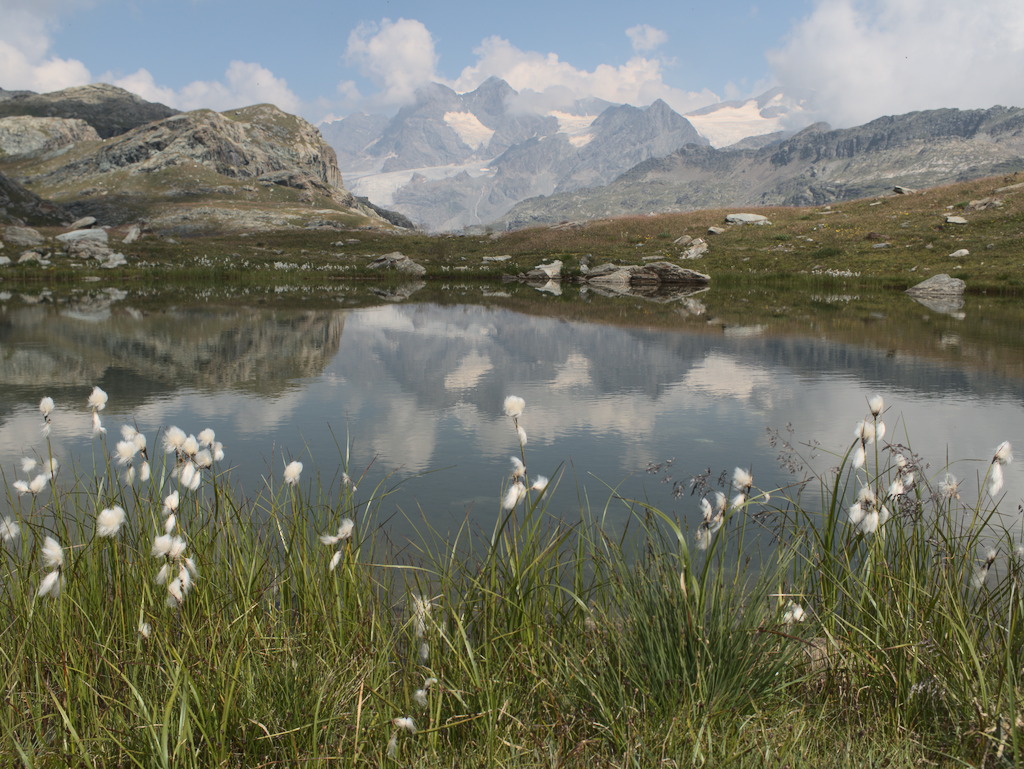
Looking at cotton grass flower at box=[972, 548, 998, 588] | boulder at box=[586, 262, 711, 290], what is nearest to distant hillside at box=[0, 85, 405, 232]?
boulder at box=[586, 262, 711, 290]

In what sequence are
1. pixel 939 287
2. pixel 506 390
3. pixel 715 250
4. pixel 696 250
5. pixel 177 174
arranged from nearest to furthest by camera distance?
pixel 506 390
pixel 939 287
pixel 696 250
pixel 715 250
pixel 177 174

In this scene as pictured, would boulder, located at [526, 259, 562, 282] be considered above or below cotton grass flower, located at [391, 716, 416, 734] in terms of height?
above

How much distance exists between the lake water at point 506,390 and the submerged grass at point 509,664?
1.48 m

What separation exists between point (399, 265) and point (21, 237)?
2780 centimetres

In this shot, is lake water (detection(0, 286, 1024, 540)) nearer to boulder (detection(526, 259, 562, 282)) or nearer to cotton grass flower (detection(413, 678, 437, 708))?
cotton grass flower (detection(413, 678, 437, 708))

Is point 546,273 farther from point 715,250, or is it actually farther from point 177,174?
point 177,174

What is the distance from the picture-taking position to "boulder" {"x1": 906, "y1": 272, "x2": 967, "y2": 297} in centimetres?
3203

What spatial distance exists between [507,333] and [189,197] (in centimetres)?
10411

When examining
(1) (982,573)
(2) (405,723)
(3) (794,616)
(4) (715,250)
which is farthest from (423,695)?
(4) (715,250)

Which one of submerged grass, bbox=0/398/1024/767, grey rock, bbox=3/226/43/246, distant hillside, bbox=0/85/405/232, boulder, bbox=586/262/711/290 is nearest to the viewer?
submerged grass, bbox=0/398/1024/767

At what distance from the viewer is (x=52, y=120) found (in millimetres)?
145625

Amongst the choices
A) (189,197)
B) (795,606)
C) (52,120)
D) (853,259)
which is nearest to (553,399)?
(795,606)

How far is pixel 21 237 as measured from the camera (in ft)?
172

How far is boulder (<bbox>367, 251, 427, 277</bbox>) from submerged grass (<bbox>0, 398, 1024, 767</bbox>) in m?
47.7
